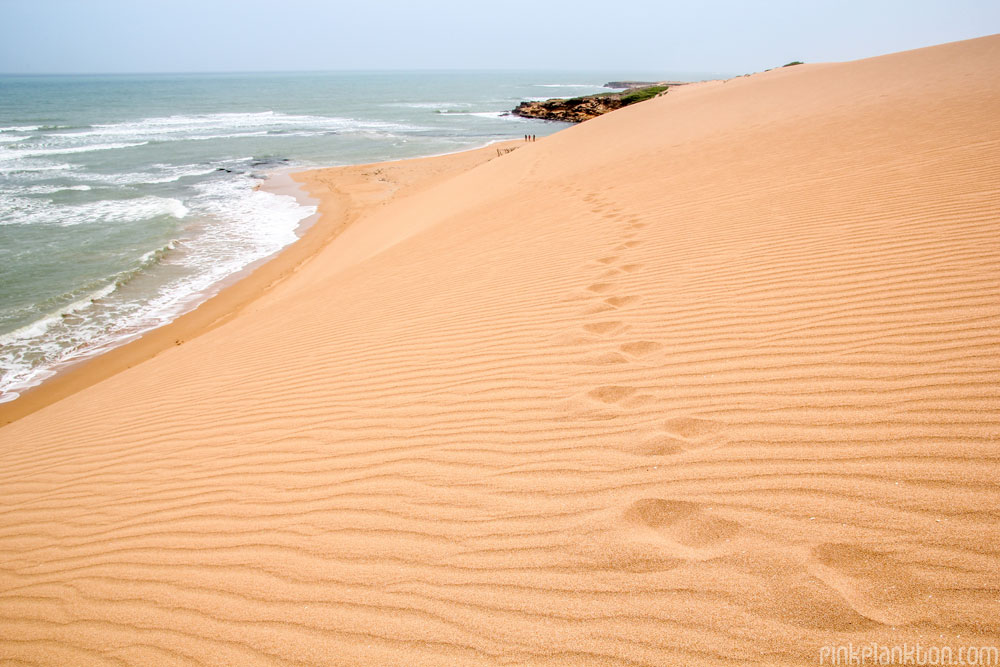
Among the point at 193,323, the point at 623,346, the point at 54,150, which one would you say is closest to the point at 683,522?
the point at 623,346

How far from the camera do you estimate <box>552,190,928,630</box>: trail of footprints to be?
166cm

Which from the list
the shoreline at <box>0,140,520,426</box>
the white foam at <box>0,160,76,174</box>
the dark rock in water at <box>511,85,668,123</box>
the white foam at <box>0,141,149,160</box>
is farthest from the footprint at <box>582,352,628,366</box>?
the dark rock in water at <box>511,85,668,123</box>

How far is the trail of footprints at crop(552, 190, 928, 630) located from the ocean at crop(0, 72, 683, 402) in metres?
8.34

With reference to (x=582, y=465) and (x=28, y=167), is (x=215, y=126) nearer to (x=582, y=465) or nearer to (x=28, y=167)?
(x=28, y=167)

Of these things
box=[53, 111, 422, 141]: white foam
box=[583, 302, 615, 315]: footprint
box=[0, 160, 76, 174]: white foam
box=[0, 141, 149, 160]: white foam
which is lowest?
Result: box=[583, 302, 615, 315]: footprint

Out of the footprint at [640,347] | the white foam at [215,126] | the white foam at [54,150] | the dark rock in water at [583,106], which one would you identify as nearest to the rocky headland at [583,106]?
the dark rock in water at [583,106]

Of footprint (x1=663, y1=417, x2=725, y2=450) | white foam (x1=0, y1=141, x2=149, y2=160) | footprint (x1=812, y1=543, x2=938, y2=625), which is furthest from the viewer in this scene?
white foam (x1=0, y1=141, x2=149, y2=160)

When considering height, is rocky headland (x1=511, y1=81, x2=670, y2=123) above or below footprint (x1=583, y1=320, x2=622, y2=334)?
above

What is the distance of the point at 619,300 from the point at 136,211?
55.5 ft

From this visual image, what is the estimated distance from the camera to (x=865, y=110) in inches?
387

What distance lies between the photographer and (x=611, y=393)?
305 centimetres

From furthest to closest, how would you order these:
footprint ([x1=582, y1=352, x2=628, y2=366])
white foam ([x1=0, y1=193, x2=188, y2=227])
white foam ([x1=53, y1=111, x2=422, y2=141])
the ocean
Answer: white foam ([x1=53, y1=111, x2=422, y2=141])
white foam ([x1=0, y1=193, x2=188, y2=227])
the ocean
footprint ([x1=582, y1=352, x2=628, y2=366])

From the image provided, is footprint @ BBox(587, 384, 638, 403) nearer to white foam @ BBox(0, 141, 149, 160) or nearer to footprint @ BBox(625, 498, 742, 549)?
footprint @ BBox(625, 498, 742, 549)

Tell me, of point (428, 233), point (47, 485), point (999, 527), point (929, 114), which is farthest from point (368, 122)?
point (999, 527)
